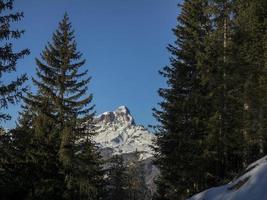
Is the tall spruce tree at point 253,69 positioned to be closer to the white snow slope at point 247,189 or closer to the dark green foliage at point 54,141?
the white snow slope at point 247,189

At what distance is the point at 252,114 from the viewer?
764 inches

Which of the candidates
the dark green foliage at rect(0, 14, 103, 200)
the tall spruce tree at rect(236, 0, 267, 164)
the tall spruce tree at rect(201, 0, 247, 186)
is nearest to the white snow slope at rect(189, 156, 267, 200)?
the tall spruce tree at rect(236, 0, 267, 164)

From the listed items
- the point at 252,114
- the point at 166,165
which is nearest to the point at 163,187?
the point at 166,165

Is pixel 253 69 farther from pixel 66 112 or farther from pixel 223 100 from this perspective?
pixel 66 112

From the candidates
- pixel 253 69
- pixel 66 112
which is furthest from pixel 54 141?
pixel 253 69

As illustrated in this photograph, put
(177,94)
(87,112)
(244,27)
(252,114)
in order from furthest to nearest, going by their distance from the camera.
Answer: (87,112) < (177,94) < (244,27) < (252,114)

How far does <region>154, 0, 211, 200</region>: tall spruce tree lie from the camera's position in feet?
76.1

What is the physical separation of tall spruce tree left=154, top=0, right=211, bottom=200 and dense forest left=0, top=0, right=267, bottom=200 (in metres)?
0.07

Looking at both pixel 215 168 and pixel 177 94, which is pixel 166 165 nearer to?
pixel 215 168

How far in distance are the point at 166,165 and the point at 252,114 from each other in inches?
296

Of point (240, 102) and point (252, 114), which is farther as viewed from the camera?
point (240, 102)

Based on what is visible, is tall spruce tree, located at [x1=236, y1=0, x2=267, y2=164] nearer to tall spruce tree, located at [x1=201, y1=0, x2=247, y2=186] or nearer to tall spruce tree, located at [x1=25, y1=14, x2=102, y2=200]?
tall spruce tree, located at [x1=201, y1=0, x2=247, y2=186]

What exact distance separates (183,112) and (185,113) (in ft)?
0.49

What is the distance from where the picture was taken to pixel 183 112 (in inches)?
981
